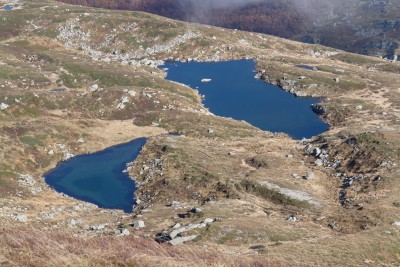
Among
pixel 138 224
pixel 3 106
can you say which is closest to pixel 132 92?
pixel 3 106

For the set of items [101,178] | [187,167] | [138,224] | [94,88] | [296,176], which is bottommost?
[101,178]

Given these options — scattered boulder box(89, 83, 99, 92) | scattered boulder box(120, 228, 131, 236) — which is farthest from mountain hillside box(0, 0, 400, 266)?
scattered boulder box(89, 83, 99, 92)

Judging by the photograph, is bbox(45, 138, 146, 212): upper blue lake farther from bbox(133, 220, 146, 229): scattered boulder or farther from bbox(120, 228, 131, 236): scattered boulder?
bbox(120, 228, 131, 236): scattered boulder

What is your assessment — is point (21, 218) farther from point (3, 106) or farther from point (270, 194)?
point (3, 106)

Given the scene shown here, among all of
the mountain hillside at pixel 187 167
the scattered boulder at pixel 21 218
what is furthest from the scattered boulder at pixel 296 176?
the scattered boulder at pixel 21 218

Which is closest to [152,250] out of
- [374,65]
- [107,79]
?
[107,79]

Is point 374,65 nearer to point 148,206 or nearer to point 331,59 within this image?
point 331,59
